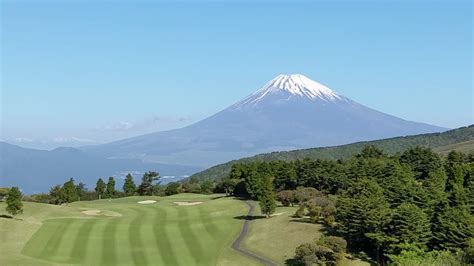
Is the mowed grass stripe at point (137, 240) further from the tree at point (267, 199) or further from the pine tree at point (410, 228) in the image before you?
the pine tree at point (410, 228)

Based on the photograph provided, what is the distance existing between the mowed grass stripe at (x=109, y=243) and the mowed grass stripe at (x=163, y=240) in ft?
18.3

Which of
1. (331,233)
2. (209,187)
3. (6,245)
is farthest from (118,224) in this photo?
(209,187)

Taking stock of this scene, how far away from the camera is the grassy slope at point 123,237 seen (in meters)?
61.6

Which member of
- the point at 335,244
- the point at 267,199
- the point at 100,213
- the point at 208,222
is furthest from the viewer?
the point at 100,213

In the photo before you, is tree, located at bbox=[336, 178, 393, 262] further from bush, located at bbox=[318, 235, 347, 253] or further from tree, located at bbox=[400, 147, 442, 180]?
tree, located at bbox=[400, 147, 442, 180]

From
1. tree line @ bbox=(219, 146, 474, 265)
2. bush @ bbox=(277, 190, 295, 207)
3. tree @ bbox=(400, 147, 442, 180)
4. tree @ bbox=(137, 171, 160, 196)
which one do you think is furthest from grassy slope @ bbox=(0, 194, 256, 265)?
tree @ bbox=(137, 171, 160, 196)

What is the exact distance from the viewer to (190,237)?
74562 mm

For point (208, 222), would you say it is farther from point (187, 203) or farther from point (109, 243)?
point (187, 203)

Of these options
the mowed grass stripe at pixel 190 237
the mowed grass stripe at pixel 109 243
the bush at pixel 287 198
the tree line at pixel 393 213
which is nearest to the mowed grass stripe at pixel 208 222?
the mowed grass stripe at pixel 190 237

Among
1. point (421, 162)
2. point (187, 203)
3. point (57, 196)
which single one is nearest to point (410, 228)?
point (421, 162)

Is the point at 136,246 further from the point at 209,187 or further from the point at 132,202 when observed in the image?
the point at 209,187

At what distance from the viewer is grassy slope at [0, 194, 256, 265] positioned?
6162 cm

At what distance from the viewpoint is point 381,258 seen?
60.7m

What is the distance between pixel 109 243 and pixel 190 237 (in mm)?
11097
